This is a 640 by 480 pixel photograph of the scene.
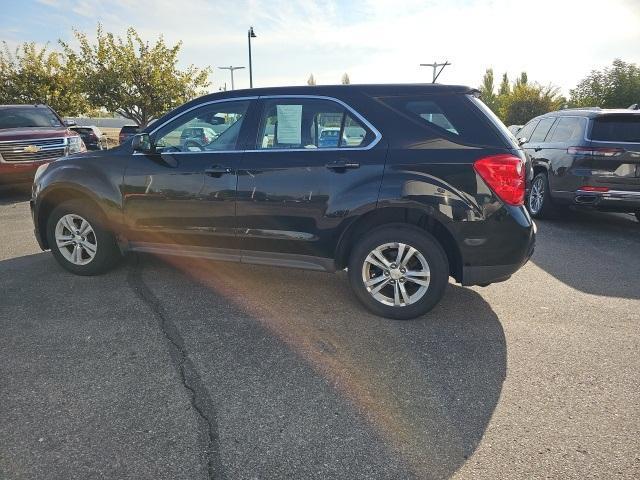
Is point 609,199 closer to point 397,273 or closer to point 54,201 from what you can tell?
point 397,273

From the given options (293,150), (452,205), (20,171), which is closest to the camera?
(452,205)

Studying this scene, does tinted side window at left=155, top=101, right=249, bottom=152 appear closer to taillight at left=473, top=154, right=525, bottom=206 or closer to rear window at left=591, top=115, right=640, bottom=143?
taillight at left=473, top=154, right=525, bottom=206

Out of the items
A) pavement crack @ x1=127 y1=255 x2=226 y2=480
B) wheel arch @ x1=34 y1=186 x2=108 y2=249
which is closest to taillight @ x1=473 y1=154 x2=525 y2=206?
pavement crack @ x1=127 y1=255 x2=226 y2=480

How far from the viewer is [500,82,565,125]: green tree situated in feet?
110

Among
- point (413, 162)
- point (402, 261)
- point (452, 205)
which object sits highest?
point (413, 162)

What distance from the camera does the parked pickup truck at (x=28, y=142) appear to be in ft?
29.8

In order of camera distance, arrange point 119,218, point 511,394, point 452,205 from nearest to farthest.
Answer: point 511,394 → point 452,205 → point 119,218

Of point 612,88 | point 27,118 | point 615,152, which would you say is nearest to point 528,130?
point 615,152

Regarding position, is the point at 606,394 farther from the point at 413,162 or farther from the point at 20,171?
the point at 20,171

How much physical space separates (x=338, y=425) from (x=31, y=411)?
1.66m

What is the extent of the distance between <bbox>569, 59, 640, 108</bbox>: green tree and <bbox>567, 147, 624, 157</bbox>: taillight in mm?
23995

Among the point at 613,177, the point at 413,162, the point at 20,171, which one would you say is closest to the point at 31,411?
the point at 413,162

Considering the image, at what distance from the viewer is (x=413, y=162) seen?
3.52 m

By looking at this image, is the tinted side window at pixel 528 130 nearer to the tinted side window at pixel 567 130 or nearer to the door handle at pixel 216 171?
the tinted side window at pixel 567 130
